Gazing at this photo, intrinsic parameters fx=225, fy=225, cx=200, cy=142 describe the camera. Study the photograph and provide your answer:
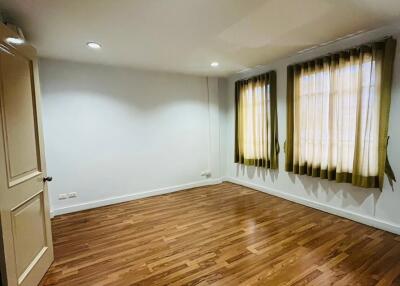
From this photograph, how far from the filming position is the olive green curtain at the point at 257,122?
4.02 metres

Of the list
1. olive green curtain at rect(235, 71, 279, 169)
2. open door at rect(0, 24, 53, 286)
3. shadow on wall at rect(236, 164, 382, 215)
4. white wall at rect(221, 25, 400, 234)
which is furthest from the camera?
olive green curtain at rect(235, 71, 279, 169)

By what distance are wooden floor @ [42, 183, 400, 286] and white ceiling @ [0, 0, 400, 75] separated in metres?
2.40

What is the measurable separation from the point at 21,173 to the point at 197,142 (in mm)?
3396

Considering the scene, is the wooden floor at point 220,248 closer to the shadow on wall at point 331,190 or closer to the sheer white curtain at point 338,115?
the shadow on wall at point 331,190

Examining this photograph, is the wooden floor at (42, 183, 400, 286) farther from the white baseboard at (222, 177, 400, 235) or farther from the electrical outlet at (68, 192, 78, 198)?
the electrical outlet at (68, 192, 78, 198)

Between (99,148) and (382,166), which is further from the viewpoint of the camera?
(99,148)

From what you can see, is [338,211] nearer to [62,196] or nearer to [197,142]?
[197,142]

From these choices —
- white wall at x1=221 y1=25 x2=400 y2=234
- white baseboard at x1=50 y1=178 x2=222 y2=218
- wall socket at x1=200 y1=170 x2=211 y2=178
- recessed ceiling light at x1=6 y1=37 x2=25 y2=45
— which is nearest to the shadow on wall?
white wall at x1=221 y1=25 x2=400 y2=234

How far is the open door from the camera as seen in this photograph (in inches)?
→ 62.2

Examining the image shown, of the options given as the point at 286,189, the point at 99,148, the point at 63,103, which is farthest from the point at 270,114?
the point at 63,103

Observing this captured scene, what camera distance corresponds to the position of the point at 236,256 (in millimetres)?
2301

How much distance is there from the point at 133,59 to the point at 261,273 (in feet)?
10.7

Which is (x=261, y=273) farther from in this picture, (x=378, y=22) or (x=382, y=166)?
(x=378, y=22)

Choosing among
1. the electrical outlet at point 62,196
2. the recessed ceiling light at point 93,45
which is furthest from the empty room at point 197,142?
the recessed ceiling light at point 93,45
